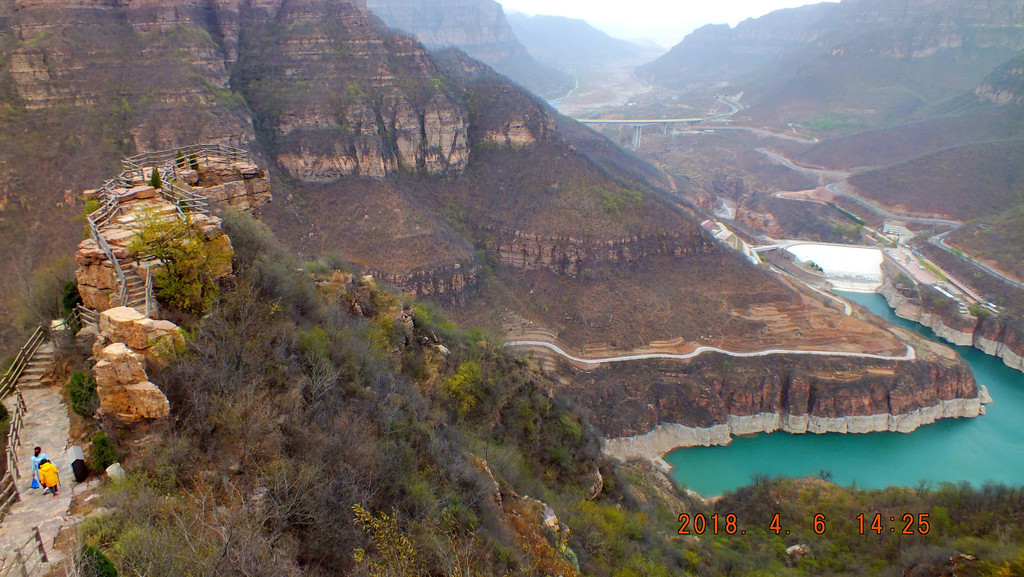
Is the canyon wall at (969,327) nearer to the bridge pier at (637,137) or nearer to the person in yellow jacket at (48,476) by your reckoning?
the person in yellow jacket at (48,476)

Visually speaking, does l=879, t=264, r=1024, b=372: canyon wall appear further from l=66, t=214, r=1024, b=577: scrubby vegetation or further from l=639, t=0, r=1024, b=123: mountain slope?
l=639, t=0, r=1024, b=123: mountain slope

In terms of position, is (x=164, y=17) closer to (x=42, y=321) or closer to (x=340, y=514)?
(x=42, y=321)

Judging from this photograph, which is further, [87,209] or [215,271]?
[87,209]

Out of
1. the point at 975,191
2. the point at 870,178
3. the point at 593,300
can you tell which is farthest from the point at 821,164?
the point at 593,300

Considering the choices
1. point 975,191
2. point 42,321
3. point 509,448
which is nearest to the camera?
point 42,321

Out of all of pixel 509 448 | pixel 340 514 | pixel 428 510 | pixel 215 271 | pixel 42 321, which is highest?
pixel 215 271

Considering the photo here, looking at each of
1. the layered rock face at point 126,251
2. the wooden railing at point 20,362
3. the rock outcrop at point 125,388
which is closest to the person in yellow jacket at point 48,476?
the rock outcrop at point 125,388

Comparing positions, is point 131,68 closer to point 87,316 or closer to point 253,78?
point 253,78

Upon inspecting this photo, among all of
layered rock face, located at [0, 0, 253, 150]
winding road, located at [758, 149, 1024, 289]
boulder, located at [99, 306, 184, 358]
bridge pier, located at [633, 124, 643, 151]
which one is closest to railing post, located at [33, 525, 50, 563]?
boulder, located at [99, 306, 184, 358]

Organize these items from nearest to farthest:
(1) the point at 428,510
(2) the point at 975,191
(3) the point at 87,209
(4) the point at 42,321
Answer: (1) the point at 428,510 < (4) the point at 42,321 < (3) the point at 87,209 < (2) the point at 975,191
